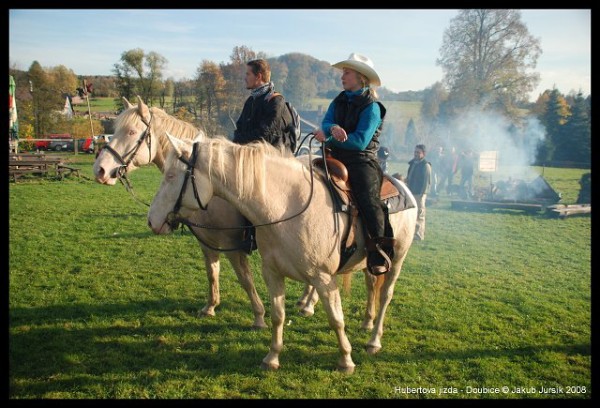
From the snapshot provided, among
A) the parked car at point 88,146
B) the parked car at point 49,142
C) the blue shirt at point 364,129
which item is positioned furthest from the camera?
the parked car at point 49,142

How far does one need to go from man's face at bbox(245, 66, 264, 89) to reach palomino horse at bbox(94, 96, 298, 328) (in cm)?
92

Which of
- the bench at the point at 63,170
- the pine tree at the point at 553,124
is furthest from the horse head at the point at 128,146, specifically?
the pine tree at the point at 553,124

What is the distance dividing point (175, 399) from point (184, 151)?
237 centimetres

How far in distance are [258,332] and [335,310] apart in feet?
4.83

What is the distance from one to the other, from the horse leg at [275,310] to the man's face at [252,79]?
2.39 m

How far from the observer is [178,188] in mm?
3363

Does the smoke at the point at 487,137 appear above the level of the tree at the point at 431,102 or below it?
below

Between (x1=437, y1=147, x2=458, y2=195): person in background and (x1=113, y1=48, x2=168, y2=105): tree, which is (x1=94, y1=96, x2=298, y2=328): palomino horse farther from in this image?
(x1=113, y1=48, x2=168, y2=105): tree

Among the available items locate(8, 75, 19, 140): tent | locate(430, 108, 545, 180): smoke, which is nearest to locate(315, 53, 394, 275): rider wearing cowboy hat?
locate(8, 75, 19, 140): tent

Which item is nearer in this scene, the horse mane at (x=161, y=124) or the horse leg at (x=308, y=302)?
the horse mane at (x=161, y=124)

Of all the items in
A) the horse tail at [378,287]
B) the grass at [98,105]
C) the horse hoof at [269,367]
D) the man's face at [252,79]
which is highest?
the grass at [98,105]

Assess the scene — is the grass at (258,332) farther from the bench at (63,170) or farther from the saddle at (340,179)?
the bench at (63,170)

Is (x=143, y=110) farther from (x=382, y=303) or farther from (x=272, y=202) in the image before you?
(x=382, y=303)

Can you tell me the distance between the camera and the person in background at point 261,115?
4.62 metres
